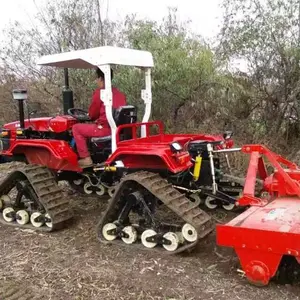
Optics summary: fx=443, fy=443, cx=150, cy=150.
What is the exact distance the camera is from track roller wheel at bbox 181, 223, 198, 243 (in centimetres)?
390

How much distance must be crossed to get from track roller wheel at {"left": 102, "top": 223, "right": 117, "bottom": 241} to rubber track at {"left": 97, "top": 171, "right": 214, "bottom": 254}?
4 centimetres

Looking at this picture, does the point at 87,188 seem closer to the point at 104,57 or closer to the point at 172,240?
the point at 104,57

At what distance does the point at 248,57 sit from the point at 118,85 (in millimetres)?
2359

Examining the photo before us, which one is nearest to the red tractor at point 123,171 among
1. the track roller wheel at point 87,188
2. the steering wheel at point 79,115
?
the steering wheel at point 79,115

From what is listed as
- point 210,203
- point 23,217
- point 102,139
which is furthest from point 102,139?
point 210,203

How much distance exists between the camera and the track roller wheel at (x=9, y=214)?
5.19m

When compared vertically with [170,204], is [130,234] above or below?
below

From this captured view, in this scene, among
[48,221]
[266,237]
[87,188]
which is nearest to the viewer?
[266,237]

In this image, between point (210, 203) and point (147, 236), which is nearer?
point (147, 236)

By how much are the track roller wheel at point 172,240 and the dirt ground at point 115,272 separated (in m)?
0.09

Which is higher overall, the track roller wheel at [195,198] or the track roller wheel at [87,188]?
the track roller wheel at [195,198]

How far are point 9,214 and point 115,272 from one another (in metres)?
1.97

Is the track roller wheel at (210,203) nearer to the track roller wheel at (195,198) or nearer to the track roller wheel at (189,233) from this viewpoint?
the track roller wheel at (195,198)

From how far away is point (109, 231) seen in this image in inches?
175
